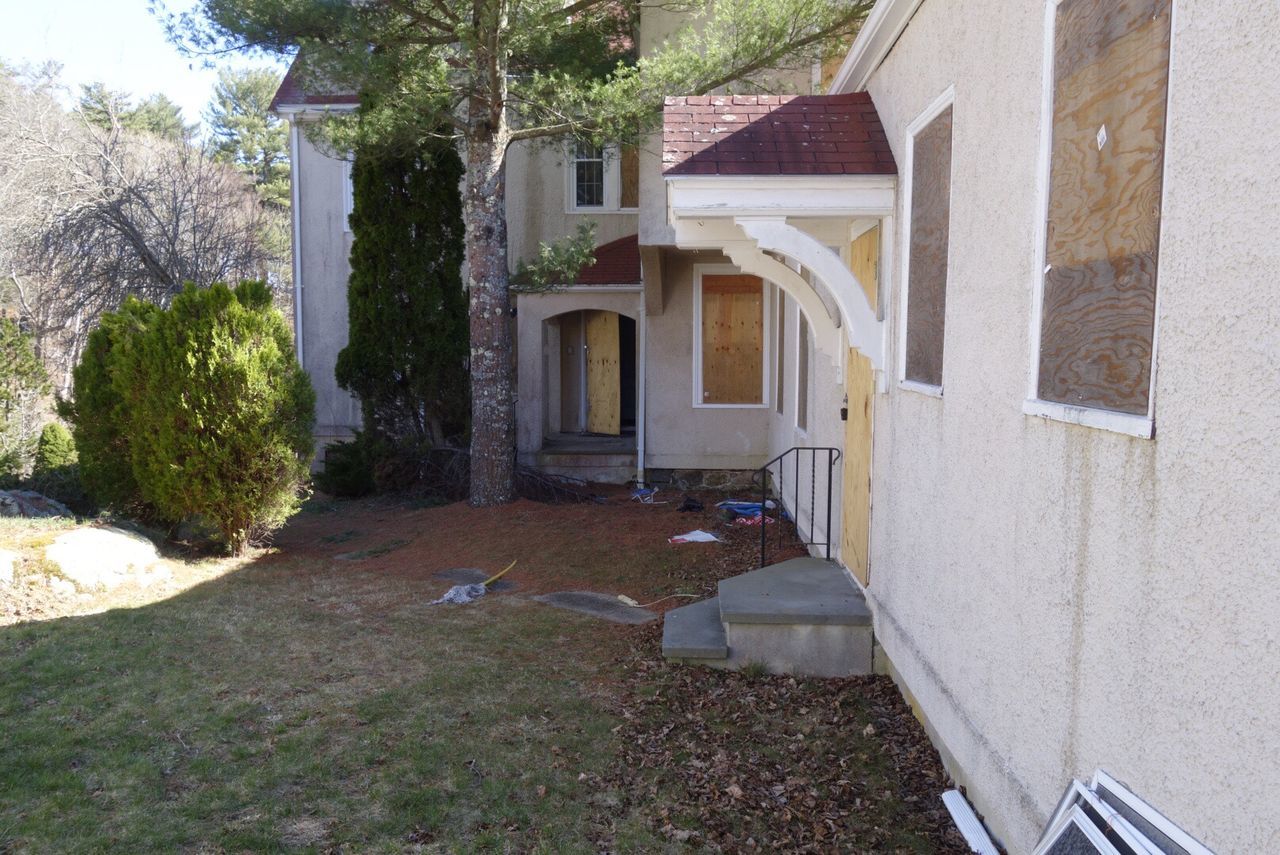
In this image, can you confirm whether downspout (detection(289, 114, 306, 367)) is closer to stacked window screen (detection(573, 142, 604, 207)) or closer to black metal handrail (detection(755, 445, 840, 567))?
stacked window screen (detection(573, 142, 604, 207))

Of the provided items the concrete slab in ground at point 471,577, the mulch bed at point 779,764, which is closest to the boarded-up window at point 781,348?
the concrete slab in ground at point 471,577

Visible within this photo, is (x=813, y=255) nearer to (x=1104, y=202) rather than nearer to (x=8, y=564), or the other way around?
(x=1104, y=202)

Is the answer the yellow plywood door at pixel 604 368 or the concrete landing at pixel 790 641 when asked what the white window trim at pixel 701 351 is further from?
the concrete landing at pixel 790 641

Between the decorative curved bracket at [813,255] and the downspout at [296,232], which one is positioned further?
the downspout at [296,232]

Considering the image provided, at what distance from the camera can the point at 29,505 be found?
32.7 feet

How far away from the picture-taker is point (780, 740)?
5.00 metres

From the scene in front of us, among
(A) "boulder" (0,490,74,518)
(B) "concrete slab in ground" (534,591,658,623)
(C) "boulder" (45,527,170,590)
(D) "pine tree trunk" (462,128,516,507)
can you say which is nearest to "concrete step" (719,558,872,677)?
(B) "concrete slab in ground" (534,591,658,623)

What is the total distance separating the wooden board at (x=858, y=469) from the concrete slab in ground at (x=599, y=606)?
5.52 ft

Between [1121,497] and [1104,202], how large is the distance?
2.97 feet

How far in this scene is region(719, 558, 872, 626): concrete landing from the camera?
5934 millimetres

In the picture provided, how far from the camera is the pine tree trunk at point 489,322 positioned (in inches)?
435

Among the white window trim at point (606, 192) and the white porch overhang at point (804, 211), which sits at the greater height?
the white window trim at point (606, 192)

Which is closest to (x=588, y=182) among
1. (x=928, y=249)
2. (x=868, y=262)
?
(x=868, y=262)

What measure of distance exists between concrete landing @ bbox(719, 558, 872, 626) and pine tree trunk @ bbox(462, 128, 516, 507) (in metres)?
5.07
